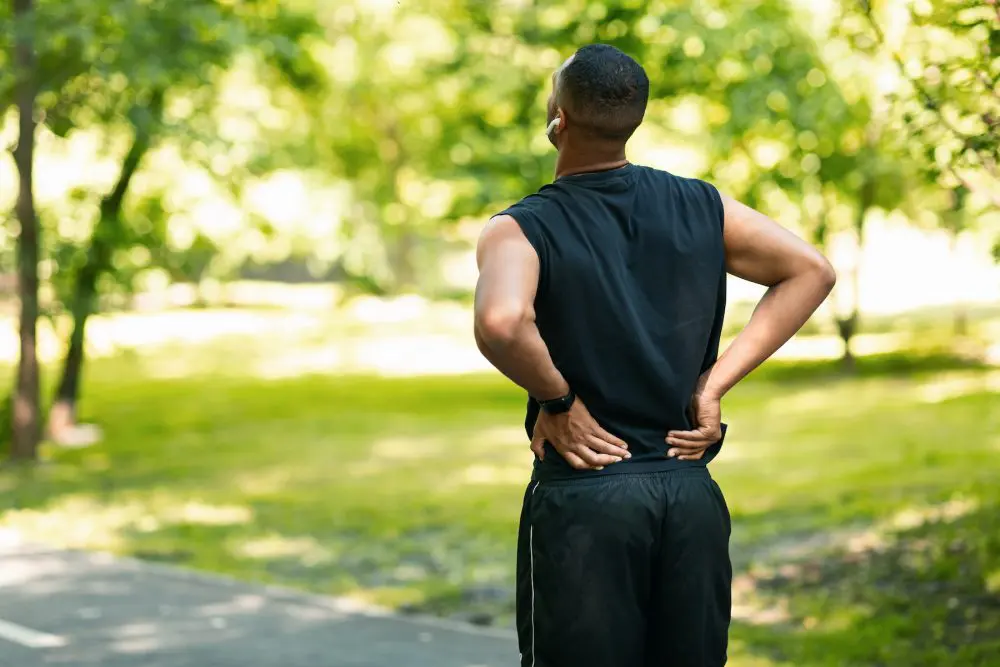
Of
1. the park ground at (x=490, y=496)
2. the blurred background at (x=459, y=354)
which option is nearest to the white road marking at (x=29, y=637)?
the park ground at (x=490, y=496)

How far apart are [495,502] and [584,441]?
1123 cm

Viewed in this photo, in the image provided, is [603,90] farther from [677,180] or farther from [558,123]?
[677,180]

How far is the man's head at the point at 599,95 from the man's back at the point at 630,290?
105mm

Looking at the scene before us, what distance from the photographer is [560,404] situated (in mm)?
3240

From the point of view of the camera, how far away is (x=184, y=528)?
41.7 ft

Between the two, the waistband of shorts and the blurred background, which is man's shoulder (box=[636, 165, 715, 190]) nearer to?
the waistband of shorts

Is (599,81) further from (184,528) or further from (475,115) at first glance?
(475,115)

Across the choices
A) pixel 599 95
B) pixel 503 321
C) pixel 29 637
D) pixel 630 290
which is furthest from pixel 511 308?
pixel 29 637

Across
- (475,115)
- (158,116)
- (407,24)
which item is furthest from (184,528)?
(407,24)

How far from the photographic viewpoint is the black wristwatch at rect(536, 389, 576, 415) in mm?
3236

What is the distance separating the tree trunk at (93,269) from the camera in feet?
55.7

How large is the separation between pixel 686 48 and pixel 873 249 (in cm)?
3415

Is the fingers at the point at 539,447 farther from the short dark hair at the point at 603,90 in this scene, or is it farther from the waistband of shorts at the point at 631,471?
the short dark hair at the point at 603,90

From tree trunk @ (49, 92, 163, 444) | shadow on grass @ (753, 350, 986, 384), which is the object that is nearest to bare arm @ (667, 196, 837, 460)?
tree trunk @ (49, 92, 163, 444)
